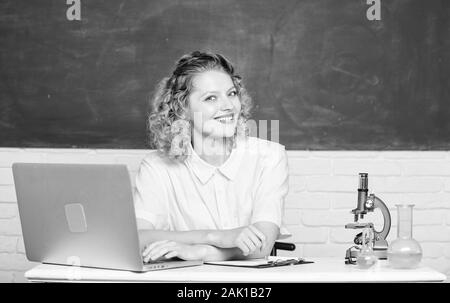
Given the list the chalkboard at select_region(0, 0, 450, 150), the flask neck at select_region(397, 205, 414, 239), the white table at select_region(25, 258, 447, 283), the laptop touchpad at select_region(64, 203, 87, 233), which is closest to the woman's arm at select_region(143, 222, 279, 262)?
the white table at select_region(25, 258, 447, 283)

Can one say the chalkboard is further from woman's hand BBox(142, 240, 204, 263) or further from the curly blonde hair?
woman's hand BBox(142, 240, 204, 263)

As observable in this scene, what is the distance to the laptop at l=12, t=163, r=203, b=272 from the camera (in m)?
1.67

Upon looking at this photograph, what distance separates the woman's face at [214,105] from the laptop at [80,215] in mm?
823

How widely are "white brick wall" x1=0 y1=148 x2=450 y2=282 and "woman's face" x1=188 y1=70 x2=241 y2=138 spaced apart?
0.64 m

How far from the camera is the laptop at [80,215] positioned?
1670 mm

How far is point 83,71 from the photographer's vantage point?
3244mm

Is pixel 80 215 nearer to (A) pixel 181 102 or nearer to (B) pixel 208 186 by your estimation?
(B) pixel 208 186

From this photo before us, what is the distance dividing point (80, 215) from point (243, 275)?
0.42 m

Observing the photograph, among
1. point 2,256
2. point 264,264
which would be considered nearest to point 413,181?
point 264,264

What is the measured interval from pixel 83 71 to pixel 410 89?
1.47 meters

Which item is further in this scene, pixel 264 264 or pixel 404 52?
pixel 404 52

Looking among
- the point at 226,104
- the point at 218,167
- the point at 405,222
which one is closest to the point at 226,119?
the point at 226,104

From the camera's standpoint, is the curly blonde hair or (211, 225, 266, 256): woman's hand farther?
the curly blonde hair
